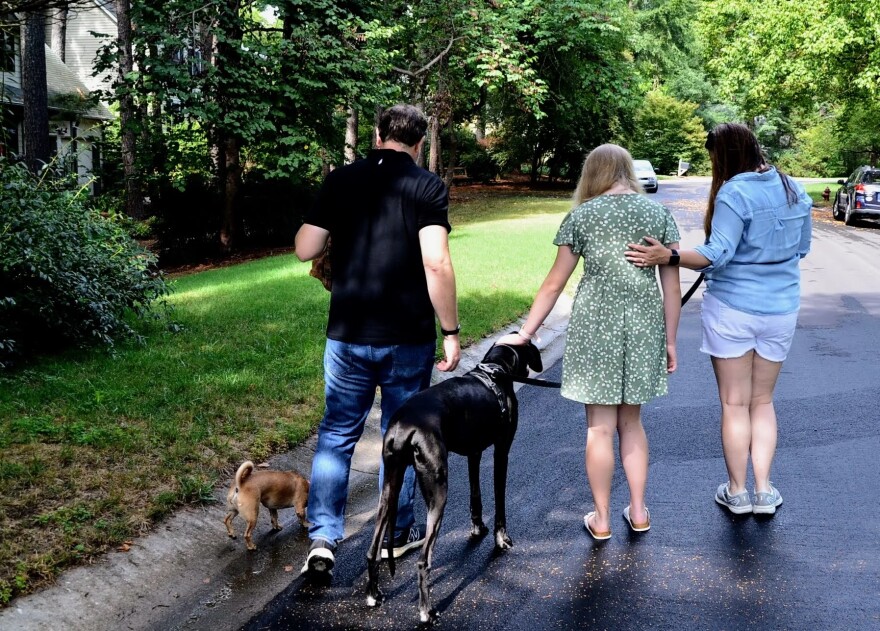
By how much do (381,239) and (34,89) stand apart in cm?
1986

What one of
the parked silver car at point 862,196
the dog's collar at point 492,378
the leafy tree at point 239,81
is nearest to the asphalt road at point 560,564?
the dog's collar at point 492,378

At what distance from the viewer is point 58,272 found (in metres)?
7.05

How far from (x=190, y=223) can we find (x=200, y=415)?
13.9 m

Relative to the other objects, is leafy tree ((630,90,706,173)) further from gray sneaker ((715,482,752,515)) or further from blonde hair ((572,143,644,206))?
blonde hair ((572,143,644,206))

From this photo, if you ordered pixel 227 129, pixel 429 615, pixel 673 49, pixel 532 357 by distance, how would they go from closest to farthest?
1. pixel 429 615
2. pixel 532 357
3. pixel 227 129
4. pixel 673 49

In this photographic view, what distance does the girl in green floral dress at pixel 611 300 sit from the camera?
400cm

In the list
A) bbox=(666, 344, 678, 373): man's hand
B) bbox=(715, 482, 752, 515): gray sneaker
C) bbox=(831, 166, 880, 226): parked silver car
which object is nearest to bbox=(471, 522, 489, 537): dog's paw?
bbox=(666, 344, 678, 373): man's hand

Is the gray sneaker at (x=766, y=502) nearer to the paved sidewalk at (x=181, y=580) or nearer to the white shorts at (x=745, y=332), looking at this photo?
the white shorts at (x=745, y=332)

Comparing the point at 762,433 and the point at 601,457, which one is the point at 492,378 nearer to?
the point at 601,457

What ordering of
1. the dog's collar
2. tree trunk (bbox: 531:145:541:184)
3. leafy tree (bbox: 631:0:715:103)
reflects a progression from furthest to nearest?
leafy tree (bbox: 631:0:715:103), tree trunk (bbox: 531:145:541:184), the dog's collar

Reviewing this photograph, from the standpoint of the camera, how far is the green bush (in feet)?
22.7

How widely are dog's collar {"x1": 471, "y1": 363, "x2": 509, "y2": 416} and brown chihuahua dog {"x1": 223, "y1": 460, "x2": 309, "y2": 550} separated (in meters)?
1.14

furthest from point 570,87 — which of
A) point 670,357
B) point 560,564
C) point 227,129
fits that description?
point 560,564

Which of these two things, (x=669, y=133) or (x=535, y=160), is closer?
(x=535, y=160)
